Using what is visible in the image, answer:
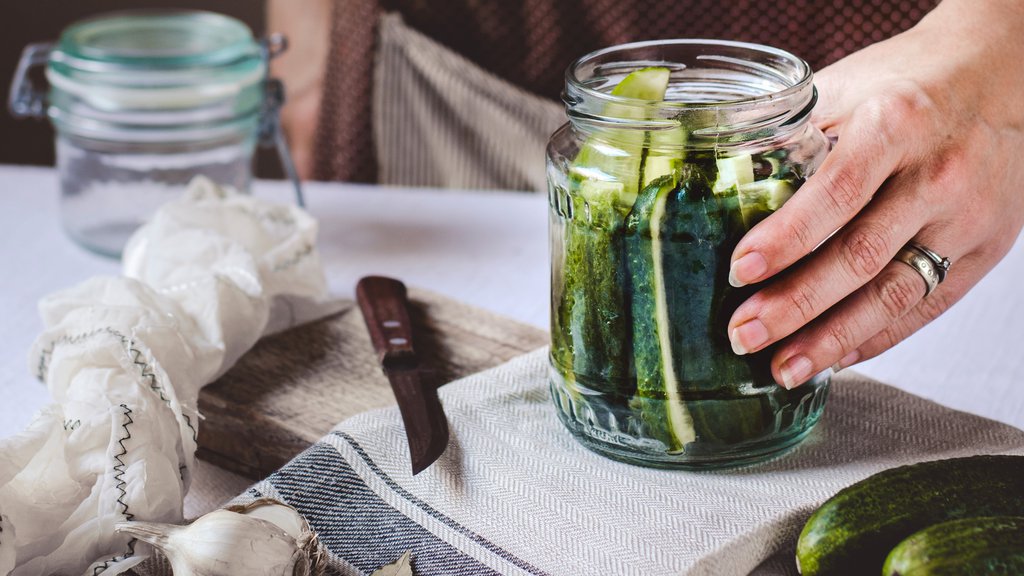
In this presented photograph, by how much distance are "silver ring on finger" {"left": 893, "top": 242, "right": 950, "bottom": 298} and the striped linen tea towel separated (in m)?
0.12

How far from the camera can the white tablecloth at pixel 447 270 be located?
959 millimetres

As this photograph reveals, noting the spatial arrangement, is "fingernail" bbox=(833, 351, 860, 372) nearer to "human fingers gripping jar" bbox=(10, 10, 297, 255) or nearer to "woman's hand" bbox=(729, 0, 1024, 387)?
"woman's hand" bbox=(729, 0, 1024, 387)

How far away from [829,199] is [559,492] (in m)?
0.25

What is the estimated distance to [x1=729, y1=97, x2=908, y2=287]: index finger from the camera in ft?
2.06

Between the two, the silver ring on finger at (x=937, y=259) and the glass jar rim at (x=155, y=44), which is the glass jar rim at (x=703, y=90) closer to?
the silver ring on finger at (x=937, y=259)

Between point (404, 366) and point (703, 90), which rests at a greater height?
point (703, 90)

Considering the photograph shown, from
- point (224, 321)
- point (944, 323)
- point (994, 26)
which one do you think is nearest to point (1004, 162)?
point (994, 26)

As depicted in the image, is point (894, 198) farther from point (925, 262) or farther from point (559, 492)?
point (559, 492)

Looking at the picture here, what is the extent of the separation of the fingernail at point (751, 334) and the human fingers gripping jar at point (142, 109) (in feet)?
2.60

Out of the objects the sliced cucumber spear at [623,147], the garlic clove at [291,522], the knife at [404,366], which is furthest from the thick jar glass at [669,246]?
the garlic clove at [291,522]

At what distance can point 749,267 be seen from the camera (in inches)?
24.6

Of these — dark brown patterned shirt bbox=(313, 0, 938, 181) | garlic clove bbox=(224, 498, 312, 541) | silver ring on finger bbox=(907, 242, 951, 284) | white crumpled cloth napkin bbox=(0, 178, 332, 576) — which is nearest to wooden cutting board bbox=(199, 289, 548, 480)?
white crumpled cloth napkin bbox=(0, 178, 332, 576)

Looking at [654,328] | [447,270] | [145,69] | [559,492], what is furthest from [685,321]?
[145,69]

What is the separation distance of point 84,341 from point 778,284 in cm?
52
